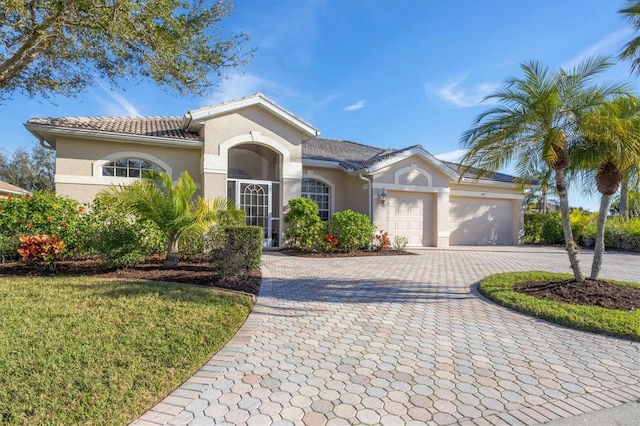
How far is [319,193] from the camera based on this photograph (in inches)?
678

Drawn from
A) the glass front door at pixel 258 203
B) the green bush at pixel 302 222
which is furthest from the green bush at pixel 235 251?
the glass front door at pixel 258 203

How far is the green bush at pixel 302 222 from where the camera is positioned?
14.0 m

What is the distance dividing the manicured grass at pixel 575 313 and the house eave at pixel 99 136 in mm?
11682

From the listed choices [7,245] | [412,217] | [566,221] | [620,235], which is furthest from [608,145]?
[620,235]

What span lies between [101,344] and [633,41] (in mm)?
23980

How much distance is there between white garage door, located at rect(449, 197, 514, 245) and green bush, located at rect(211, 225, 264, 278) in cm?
1401

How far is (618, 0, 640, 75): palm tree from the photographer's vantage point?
51.1ft

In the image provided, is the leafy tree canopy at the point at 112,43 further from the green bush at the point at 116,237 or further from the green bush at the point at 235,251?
the green bush at the point at 235,251

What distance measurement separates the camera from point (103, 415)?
302 cm

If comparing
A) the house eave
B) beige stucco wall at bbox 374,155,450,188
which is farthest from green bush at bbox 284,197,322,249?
the house eave

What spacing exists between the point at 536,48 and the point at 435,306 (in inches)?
276

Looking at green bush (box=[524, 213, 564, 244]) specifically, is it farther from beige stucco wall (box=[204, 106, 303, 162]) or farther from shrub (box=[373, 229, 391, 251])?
beige stucco wall (box=[204, 106, 303, 162])

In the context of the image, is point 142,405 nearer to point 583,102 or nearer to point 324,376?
point 324,376

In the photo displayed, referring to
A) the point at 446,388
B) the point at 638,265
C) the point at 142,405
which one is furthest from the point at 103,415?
the point at 638,265
